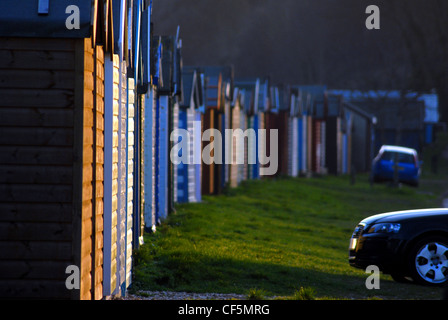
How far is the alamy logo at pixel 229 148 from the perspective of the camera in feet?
69.6

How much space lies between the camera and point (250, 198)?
26.5 meters

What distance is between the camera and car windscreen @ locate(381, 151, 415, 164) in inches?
1395

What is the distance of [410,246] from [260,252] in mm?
3433

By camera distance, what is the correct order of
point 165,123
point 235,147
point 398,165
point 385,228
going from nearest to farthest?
point 385,228 < point 165,123 < point 235,147 < point 398,165

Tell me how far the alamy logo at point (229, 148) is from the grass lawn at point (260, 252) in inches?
→ 50.4

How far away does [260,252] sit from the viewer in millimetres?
14133

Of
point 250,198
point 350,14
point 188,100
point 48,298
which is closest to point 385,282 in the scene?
point 48,298

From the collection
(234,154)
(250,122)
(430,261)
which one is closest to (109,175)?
(430,261)

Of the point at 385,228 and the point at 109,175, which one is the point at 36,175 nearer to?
the point at 109,175

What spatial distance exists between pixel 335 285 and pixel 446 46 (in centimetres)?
14537

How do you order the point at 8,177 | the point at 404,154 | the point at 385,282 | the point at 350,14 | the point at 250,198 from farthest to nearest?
1. the point at 350,14
2. the point at 404,154
3. the point at 250,198
4. the point at 385,282
5. the point at 8,177

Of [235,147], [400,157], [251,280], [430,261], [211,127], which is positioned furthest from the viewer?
[400,157]

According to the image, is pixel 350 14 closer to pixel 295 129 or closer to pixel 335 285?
pixel 295 129

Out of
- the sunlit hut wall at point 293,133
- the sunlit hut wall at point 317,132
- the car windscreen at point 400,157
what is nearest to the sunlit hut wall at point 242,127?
the car windscreen at point 400,157
